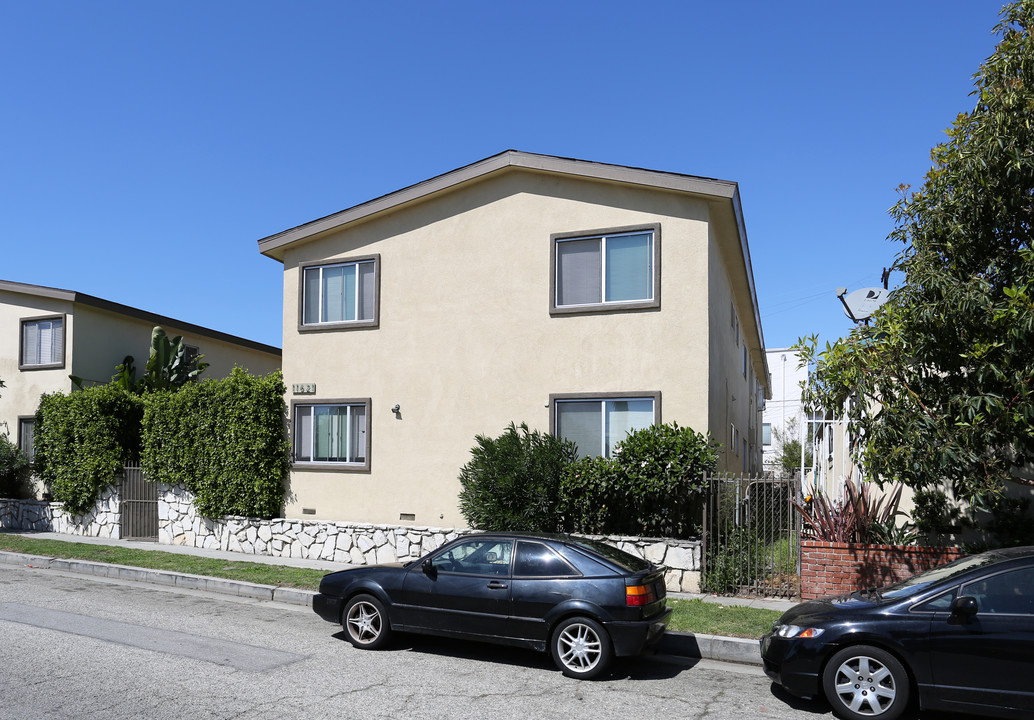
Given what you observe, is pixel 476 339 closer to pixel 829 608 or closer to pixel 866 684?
pixel 829 608

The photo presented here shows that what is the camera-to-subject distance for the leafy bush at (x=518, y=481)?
13125mm

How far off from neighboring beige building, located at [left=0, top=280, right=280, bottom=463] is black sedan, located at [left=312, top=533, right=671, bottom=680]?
16.2 metres

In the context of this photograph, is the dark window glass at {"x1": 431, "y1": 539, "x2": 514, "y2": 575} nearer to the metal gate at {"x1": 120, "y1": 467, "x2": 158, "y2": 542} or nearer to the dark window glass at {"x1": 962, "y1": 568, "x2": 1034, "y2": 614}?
the dark window glass at {"x1": 962, "y1": 568, "x2": 1034, "y2": 614}

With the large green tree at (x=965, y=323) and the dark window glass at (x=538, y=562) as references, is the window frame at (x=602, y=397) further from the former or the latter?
the dark window glass at (x=538, y=562)

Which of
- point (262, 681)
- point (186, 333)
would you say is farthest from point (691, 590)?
point (186, 333)

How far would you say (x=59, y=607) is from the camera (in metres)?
10.7

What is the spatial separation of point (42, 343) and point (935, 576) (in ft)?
74.8

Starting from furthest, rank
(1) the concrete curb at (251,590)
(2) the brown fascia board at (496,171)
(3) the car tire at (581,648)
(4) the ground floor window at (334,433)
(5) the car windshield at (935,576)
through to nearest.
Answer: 1. (4) the ground floor window at (334,433)
2. (2) the brown fascia board at (496,171)
3. (1) the concrete curb at (251,590)
4. (3) the car tire at (581,648)
5. (5) the car windshield at (935,576)

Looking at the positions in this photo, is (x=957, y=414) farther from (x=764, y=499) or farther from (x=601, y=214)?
(x=601, y=214)

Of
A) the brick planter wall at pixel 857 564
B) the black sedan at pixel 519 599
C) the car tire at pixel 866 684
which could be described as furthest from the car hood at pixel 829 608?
the brick planter wall at pixel 857 564

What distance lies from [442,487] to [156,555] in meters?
5.59

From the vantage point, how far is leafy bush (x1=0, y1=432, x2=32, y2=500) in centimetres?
2108

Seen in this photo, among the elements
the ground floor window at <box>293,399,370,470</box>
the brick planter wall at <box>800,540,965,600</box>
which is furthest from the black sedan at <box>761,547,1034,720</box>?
the ground floor window at <box>293,399,370,470</box>

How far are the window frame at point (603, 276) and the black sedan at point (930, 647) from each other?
7.47 m
